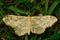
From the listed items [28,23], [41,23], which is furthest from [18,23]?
[41,23]

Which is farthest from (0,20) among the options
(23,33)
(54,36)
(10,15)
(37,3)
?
(54,36)

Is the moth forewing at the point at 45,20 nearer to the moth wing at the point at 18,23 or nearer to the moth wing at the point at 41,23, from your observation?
the moth wing at the point at 41,23

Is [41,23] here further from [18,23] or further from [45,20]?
[18,23]

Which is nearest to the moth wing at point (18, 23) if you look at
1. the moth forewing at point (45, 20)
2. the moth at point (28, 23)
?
the moth at point (28, 23)

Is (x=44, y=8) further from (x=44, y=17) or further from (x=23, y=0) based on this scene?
(x=23, y=0)

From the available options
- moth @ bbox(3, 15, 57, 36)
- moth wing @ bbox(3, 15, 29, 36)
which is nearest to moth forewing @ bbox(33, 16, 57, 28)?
moth @ bbox(3, 15, 57, 36)

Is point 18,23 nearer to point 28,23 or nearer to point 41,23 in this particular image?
point 28,23

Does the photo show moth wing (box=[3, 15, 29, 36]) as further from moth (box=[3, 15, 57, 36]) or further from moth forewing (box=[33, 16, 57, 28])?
moth forewing (box=[33, 16, 57, 28])
